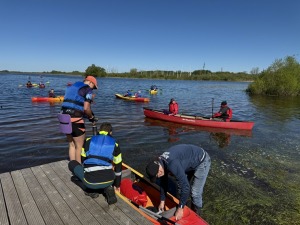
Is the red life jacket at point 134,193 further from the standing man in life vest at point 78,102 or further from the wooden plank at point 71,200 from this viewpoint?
the standing man in life vest at point 78,102

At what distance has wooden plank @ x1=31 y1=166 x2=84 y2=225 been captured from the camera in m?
4.45

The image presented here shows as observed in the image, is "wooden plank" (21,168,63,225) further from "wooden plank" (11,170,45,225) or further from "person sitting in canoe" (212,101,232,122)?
"person sitting in canoe" (212,101,232,122)

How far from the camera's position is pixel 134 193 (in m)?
6.10

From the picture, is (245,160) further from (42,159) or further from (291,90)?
(291,90)

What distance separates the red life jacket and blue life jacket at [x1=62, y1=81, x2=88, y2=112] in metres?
2.33

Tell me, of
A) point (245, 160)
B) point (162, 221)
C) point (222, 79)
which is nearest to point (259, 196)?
point (245, 160)

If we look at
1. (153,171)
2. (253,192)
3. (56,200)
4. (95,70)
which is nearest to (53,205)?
(56,200)

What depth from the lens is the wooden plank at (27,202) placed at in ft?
14.5

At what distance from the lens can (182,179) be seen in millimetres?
4582

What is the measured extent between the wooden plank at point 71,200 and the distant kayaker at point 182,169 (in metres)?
1.42

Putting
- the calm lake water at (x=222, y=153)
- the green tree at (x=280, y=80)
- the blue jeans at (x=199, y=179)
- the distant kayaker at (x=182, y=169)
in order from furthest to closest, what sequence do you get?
the green tree at (x=280, y=80), the calm lake water at (x=222, y=153), the blue jeans at (x=199, y=179), the distant kayaker at (x=182, y=169)

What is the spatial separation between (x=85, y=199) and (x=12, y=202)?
1467mm

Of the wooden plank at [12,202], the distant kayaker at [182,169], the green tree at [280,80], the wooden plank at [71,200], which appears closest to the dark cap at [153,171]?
the distant kayaker at [182,169]

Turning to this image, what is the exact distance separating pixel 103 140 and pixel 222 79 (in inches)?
5345
